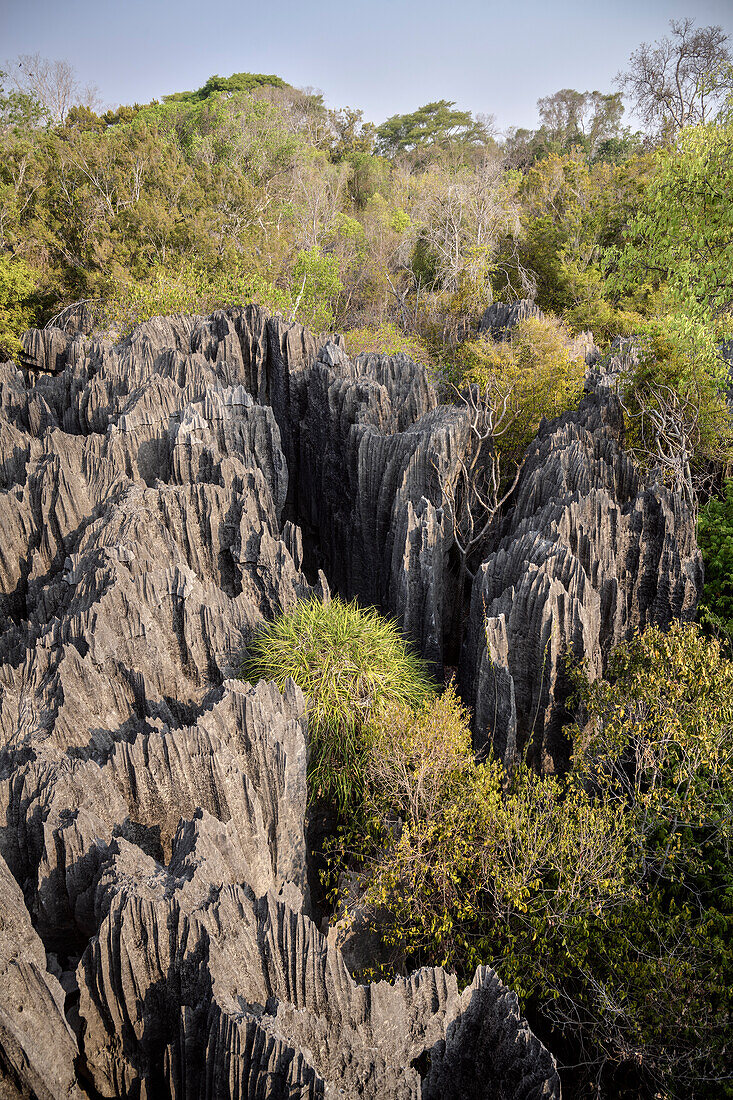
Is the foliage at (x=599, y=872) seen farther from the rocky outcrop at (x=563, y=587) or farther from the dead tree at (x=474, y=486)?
the dead tree at (x=474, y=486)

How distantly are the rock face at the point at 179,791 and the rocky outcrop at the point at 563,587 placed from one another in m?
1.89

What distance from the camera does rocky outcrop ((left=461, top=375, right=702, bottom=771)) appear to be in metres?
9.41

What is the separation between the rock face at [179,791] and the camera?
4.80m

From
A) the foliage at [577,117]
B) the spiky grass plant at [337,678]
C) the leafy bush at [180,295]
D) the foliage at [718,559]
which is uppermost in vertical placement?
the foliage at [577,117]

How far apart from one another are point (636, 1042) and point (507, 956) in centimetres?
130

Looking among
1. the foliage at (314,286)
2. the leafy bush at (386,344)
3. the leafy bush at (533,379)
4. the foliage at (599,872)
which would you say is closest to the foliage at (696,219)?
the leafy bush at (533,379)

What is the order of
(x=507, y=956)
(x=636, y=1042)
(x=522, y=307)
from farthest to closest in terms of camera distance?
(x=522, y=307), (x=507, y=956), (x=636, y=1042)

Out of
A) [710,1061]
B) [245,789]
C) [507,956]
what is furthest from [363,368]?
[710,1061]

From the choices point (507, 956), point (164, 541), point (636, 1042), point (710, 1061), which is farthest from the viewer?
point (164, 541)

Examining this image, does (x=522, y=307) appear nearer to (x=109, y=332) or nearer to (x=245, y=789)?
(x=109, y=332)

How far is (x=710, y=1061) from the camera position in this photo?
5.62 meters

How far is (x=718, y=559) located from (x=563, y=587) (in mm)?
3749

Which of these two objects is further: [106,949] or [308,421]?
[308,421]

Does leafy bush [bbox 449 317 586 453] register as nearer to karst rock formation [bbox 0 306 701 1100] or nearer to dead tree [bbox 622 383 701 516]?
karst rock formation [bbox 0 306 701 1100]
